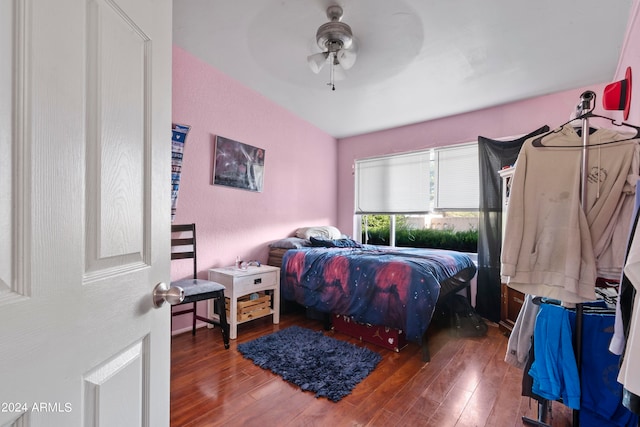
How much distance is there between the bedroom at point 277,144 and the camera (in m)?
2.79

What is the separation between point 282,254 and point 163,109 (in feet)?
8.74

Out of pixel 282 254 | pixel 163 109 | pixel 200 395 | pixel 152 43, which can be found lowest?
pixel 200 395

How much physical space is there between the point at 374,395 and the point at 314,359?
0.56m

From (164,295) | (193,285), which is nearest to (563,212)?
(164,295)

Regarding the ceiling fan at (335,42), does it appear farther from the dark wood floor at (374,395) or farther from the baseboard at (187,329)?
the baseboard at (187,329)

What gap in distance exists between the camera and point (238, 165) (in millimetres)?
→ 3203

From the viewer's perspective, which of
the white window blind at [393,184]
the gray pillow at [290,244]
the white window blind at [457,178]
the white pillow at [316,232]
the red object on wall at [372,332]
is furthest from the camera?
the white window blind at [393,184]

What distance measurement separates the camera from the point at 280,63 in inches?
106

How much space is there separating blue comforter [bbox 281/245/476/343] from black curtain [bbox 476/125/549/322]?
206mm

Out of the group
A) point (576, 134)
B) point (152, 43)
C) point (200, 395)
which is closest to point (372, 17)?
Answer: point (576, 134)

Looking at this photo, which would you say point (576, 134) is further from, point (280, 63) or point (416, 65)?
point (280, 63)

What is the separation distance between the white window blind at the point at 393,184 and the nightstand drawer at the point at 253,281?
7.02 ft

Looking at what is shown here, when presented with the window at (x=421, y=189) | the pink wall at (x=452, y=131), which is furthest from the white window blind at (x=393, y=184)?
the pink wall at (x=452, y=131)

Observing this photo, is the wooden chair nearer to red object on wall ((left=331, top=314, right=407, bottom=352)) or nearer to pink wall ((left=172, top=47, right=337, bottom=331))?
pink wall ((left=172, top=47, right=337, bottom=331))
